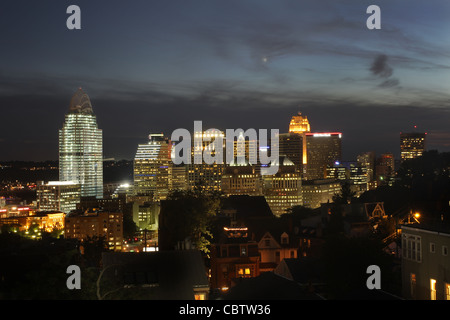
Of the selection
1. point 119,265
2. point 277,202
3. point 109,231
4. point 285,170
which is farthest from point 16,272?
point 285,170

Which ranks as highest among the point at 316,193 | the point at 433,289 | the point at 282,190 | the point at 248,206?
the point at 248,206

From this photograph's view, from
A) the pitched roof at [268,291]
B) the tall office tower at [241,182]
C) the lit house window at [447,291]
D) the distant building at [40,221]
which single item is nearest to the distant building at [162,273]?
the pitched roof at [268,291]

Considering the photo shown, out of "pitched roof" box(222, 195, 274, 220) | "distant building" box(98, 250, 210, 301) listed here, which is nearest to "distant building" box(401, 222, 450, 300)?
"distant building" box(98, 250, 210, 301)

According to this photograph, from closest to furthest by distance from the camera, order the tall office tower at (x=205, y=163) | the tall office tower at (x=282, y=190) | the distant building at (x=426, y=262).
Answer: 1. the distant building at (x=426, y=262)
2. the tall office tower at (x=282, y=190)
3. the tall office tower at (x=205, y=163)

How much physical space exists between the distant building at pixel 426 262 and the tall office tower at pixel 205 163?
14924 centimetres

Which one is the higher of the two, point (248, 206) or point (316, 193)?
point (248, 206)

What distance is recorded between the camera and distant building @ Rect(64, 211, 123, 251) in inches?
4385

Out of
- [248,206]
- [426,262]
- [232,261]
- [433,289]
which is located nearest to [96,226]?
[248,206]

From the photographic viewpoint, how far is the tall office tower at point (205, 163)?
177125 millimetres

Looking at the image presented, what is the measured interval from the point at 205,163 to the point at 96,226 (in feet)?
236

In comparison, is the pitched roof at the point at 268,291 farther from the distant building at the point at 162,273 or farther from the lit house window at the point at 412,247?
the lit house window at the point at 412,247

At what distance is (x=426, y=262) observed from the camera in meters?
21.8

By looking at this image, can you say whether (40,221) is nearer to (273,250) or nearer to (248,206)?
(248,206)
